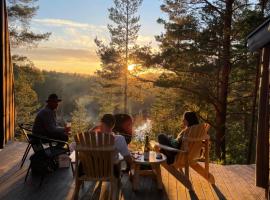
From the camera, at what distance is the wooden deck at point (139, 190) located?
4.82 m

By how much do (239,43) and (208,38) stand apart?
3.90ft

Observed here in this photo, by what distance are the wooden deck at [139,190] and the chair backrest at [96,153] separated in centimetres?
67

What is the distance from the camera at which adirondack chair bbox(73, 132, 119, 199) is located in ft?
Result: 13.5

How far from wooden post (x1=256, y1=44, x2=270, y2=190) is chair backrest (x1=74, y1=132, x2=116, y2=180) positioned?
2247 mm

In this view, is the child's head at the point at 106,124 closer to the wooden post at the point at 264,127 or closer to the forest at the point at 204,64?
the wooden post at the point at 264,127

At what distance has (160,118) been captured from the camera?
16.7m

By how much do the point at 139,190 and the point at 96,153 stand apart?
3.94ft

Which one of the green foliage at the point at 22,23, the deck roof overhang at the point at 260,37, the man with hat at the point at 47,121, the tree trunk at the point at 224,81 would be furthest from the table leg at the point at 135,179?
the green foliage at the point at 22,23

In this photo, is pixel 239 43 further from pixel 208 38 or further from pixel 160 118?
pixel 160 118

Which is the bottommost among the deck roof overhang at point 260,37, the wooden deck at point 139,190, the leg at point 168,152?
the wooden deck at point 139,190

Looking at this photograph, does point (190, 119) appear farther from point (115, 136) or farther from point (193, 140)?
point (115, 136)

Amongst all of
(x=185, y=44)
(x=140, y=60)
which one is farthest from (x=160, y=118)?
(x=185, y=44)

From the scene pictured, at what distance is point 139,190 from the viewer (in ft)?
16.6

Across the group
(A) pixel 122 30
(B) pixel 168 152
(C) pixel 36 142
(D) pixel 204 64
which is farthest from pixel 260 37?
(A) pixel 122 30
